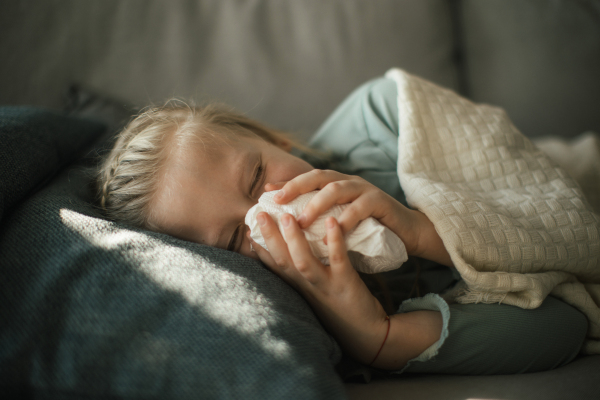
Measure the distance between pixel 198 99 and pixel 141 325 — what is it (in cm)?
102

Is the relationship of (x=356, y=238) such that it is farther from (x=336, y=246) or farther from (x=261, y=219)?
(x=261, y=219)

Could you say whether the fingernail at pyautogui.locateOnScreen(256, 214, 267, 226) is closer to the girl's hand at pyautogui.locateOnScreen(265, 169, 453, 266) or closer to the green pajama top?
the girl's hand at pyautogui.locateOnScreen(265, 169, 453, 266)

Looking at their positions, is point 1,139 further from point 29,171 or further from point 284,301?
point 284,301

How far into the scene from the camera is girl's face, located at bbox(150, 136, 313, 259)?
695 millimetres

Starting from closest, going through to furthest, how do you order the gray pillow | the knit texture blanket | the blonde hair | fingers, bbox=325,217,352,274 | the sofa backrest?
the gray pillow, fingers, bbox=325,217,352,274, the knit texture blanket, the blonde hair, the sofa backrest

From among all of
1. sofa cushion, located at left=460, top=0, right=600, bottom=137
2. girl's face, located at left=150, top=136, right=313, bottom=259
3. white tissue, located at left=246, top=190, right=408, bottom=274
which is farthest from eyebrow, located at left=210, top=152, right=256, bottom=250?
sofa cushion, located at left=460, top=0, right=600, bottom=137

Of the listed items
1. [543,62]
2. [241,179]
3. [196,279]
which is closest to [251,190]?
[241,179]

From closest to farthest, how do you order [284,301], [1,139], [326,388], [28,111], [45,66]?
1. [326,388]
2. [284,301]
3. [1,139]
4. [28,111]
5. [45,66]

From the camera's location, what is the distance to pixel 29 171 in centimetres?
69

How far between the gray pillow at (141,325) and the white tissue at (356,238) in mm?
95

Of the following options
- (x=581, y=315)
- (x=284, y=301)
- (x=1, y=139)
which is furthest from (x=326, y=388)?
(x=1, y=139)

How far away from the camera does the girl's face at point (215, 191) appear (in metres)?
0.69

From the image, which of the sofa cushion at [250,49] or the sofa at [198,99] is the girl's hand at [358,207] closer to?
the sofa at [198,99]

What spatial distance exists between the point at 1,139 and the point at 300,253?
605 mm
